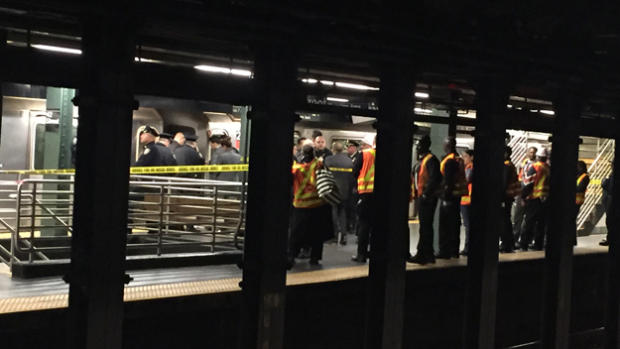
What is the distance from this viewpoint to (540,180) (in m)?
11.0

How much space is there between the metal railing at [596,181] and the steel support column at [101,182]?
13.0m

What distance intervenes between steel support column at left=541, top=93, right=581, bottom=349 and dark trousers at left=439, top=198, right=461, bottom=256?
2.44 meters

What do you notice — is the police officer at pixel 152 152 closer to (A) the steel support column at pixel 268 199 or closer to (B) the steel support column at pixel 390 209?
(B) the steel support column at pixel 390 209

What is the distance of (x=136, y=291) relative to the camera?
18.4 ft

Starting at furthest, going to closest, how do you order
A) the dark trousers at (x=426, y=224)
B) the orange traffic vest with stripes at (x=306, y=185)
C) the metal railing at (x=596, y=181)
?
the metal railing at (x=596, y=181) → the orange traffic vest with stripes at (x=306, y=185) → the dark trousers at (x=426, y=224)

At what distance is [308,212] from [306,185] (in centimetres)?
35

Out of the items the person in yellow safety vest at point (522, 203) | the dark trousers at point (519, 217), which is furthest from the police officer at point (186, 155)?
the dark trousers at point (519, 217)

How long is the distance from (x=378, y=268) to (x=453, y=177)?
388 centimetres

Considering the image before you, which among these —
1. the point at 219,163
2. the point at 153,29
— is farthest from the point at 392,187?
the point at 219,163

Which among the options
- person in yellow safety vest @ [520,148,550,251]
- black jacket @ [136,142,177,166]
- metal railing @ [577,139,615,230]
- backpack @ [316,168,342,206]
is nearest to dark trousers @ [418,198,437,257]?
backpack @ [316,168,342,206]

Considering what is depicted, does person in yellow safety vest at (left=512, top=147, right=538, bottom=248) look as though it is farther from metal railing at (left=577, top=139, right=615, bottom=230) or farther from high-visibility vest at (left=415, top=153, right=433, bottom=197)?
metal railing at (left=577, top=139, right=615, bottom=230)

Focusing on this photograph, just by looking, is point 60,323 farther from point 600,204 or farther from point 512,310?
point 600,204

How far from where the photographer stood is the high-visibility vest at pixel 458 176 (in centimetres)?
852

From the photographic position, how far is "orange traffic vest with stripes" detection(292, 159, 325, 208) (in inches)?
322
